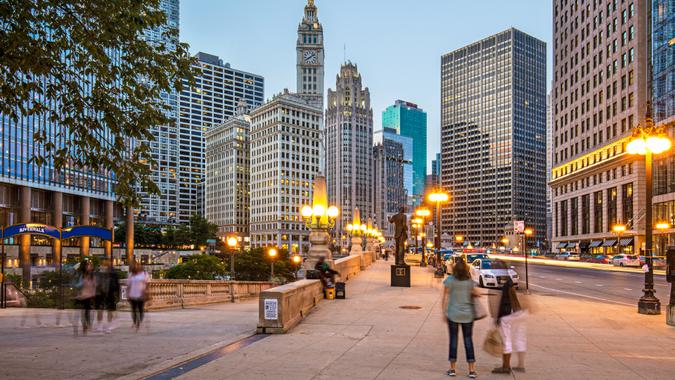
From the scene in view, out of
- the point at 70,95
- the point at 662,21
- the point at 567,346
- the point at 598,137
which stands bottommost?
the point at 567,346

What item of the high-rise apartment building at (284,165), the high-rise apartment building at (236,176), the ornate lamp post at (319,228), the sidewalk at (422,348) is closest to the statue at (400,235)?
the ornate lamp post at (319,228)

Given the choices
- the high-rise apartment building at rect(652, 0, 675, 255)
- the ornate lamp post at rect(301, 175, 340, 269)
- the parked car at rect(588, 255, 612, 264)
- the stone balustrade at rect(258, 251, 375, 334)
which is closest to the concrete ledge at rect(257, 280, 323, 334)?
the stone balustrade at rect(258, 251, 375, 334)

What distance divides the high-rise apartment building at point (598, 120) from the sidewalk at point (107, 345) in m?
77.2

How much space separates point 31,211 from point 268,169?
93.1 metres

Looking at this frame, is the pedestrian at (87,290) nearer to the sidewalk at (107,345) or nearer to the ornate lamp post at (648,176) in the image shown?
the sidewalk at (107,345)

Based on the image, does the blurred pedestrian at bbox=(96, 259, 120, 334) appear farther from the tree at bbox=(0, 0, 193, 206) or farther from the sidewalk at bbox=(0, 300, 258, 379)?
the tree at bbox=(0, 0, 193, 206)

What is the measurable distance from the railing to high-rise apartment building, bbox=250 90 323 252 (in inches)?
5121

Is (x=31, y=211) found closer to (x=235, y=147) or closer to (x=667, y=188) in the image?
(x=667, y=188)

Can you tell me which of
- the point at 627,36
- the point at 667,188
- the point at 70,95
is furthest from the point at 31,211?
the point at 627,36

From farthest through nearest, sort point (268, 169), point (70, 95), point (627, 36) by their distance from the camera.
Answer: point (268, 169), point (627, 36), point (70, 95)

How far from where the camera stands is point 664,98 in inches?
2886

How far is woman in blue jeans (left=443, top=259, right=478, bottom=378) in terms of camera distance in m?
8.79

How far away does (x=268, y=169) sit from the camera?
166125mm

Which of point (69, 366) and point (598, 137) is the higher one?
point (598, 137)
